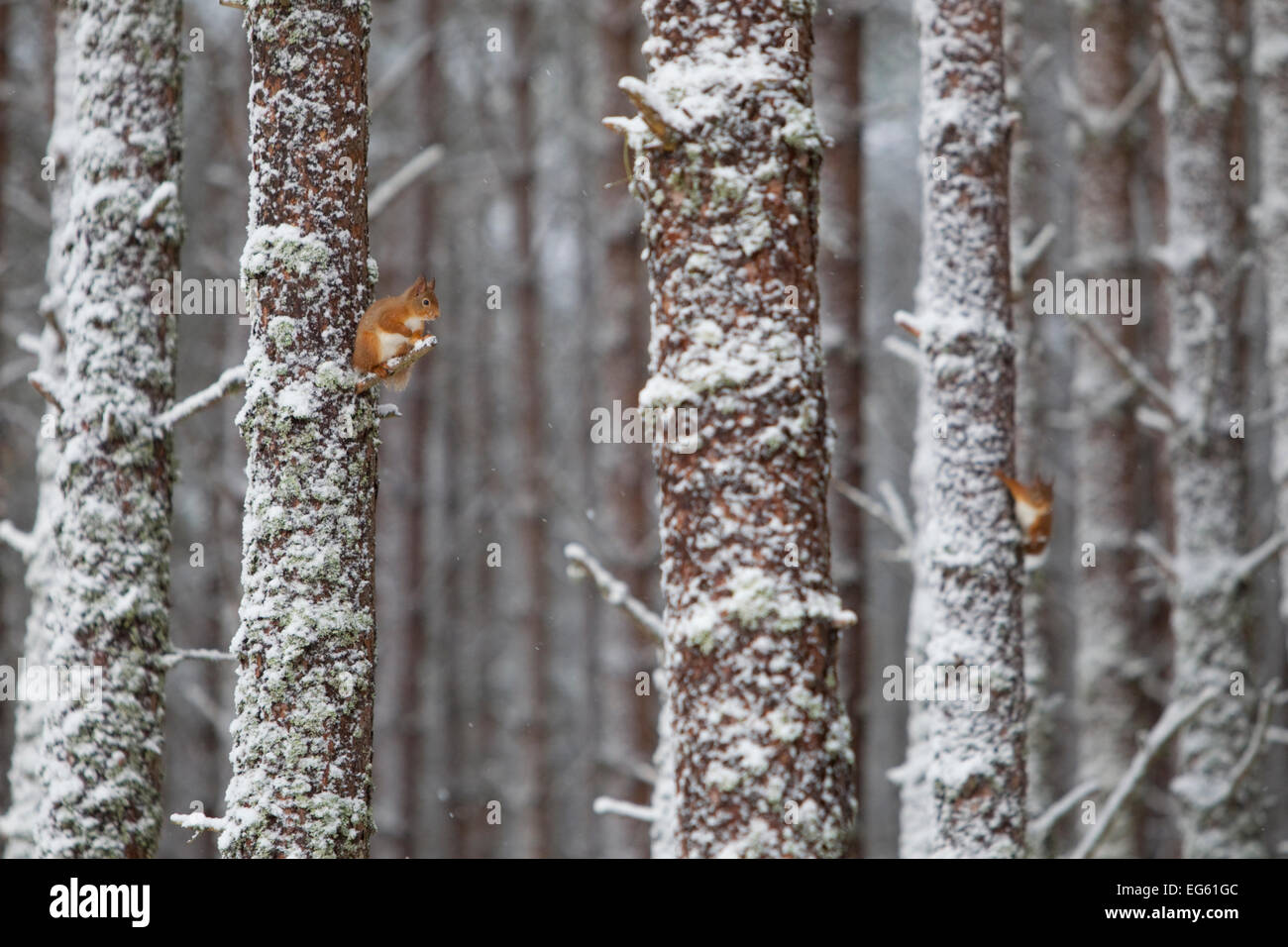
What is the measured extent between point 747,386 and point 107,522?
2.47 meters

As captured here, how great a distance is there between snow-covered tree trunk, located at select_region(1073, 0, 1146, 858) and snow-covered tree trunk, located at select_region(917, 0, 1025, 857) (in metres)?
3.85

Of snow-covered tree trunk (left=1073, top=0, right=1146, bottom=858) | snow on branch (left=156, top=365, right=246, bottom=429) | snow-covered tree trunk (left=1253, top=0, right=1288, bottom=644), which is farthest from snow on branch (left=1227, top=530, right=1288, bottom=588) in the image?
snow on branch (left=156, top=365, right=246, bottom=429)

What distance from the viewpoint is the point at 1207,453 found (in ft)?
20.7

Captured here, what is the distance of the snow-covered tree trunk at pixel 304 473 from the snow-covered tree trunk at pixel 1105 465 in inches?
225

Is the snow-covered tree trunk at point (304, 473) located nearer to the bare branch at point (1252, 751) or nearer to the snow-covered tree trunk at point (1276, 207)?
the bare branch at point (1252, 751)

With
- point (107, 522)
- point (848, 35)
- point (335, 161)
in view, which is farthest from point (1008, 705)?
point (848, 35)

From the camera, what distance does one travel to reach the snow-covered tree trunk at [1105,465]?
26.1 ft

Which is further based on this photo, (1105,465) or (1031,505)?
(1105,465)

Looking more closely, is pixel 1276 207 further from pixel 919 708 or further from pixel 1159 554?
pixel 919 708

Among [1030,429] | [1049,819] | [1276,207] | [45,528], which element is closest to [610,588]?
[1049,819]

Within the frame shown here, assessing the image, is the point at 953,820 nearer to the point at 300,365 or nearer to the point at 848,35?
the point at 300,365

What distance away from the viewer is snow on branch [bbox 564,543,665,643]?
3666 mm

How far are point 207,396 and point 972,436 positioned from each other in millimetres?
2698

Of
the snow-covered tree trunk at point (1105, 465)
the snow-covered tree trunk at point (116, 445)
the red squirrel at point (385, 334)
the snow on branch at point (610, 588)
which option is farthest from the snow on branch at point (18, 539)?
the snow-covered tree trunk at point (1105, 465)
